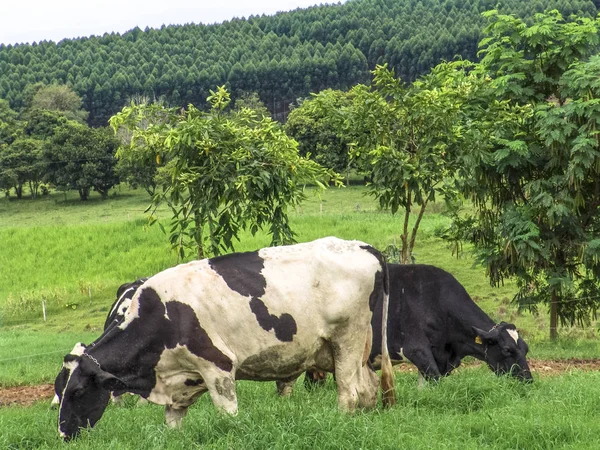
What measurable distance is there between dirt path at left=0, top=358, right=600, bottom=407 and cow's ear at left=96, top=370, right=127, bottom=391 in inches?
219

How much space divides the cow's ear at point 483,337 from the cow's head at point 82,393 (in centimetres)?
497

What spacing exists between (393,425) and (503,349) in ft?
11.6

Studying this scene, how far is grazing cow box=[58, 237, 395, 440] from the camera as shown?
8172 mm

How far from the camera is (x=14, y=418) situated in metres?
9.66

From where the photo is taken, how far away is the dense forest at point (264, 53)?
419 feet

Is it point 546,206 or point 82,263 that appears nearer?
point 546,206

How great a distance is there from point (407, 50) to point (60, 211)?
91867 mm

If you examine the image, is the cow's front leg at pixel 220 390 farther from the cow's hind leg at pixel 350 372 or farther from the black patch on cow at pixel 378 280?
the black patch on cow at pixel 378 280

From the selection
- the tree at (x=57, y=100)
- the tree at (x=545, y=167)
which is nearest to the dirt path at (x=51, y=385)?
the tree at (x=545, y=167)

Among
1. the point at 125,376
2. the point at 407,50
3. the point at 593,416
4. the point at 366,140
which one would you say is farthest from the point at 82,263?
the point at 407,50

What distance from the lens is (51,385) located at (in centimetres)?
1486

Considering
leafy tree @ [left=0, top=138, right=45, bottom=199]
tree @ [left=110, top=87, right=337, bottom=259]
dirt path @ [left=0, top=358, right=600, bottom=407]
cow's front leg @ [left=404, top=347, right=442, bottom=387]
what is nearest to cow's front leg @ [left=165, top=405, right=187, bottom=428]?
cow's front leg @ [left=404, top=347, right=442, bottom=387]

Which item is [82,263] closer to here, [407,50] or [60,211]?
[60,211]

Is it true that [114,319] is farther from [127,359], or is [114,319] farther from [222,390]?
[222,390]
